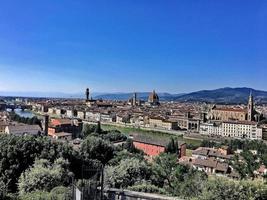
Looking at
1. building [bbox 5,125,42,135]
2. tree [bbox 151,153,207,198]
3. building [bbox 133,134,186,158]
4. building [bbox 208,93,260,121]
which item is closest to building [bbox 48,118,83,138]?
building [bbox 5,125,42,135]

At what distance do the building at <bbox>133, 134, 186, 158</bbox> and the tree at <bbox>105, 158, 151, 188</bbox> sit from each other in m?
15.8

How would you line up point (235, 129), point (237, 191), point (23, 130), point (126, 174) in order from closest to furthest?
point (237, 191) < point (126, 174) < point (23, 130) < point (235, 129)

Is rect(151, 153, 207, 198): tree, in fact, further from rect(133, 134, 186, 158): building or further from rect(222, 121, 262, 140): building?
rect(222, 121, 262, 140): building

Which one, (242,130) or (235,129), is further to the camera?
(235,129)

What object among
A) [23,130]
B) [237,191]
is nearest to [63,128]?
[23,130]

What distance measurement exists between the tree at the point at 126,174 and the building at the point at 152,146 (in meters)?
15.8

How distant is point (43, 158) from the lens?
38.8 feet

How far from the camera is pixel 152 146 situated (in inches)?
1129

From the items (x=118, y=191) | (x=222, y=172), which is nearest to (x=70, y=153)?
(x=118, y=191)

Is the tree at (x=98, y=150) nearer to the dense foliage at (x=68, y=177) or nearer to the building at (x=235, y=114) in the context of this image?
the dense foliage at (x=68, y=177)

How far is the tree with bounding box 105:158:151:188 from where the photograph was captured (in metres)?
10.7

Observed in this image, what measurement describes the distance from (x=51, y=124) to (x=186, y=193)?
32191 mm

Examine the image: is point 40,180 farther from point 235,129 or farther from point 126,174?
point 235,129

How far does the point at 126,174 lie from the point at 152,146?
17.6 meters
